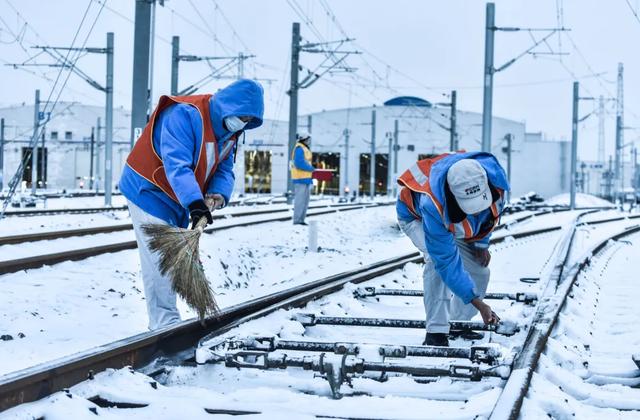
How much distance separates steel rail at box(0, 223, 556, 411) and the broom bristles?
0.25m

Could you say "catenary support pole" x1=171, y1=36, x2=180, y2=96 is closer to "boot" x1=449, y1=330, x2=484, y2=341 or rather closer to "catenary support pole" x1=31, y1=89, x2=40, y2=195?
"catenary support pole" x1=31, y1=89, x2=40, y2=195

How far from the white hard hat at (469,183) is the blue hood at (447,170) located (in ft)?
0.33

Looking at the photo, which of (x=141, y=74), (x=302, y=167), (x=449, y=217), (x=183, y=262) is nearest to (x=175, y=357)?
(x=183, y=262)

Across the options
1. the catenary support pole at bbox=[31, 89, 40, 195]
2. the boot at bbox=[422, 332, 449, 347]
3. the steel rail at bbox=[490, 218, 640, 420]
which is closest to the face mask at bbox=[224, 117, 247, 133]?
the boot at bbox=[422, 332, 449, 347]

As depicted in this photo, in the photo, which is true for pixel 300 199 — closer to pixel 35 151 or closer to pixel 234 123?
pixel 35 151

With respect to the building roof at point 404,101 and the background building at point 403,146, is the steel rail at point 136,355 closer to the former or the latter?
the background building at point 403,146

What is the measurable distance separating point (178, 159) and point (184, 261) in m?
0.57

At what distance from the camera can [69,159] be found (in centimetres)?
6794

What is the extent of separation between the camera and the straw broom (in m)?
4.61

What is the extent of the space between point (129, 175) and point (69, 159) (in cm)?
6559

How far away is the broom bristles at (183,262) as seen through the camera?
4.61 metres

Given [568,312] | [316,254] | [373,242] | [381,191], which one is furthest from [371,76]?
[381,191]

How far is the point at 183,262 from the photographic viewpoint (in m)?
4.65

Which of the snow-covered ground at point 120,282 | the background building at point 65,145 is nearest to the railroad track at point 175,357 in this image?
the snow-covered ground at point 120,282
